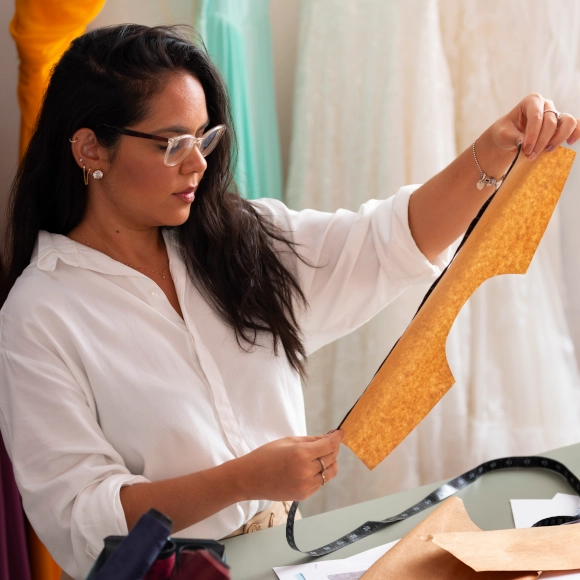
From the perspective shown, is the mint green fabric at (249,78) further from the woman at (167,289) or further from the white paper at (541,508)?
the white paper at (541,508)

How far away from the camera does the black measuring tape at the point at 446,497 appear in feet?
3.50

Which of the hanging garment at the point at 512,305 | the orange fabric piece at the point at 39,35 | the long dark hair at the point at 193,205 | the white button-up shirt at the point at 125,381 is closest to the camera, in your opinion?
the white button-up shirt at the point at 125,381

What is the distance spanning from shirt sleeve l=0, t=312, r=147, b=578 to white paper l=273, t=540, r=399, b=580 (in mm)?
248

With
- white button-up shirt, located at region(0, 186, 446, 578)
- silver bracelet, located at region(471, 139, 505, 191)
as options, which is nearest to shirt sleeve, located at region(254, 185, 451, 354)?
white button-up shirt, located at region(0, 186, 446, 578)

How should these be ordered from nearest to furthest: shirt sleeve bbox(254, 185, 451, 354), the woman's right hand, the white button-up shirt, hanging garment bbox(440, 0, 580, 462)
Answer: the woman's right hand, the white button-up shirt, shirt sleeve bbox(254, 185, 451, 354), hanging garment bbox(440, 0, 580, 462)

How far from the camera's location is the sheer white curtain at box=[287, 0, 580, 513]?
65.9 inches

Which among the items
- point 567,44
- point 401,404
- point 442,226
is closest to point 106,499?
point 401,404

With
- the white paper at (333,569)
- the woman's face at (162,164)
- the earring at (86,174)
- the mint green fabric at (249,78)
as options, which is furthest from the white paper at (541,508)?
the mint green fabric at (249,78)

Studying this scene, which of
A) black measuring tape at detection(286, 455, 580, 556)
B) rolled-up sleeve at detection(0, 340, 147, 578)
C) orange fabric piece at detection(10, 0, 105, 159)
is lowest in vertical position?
black measuring tape at detection(286, 455, 580, 556)

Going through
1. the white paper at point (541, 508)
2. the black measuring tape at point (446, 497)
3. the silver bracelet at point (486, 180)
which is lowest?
the white paper at point (541, 508)

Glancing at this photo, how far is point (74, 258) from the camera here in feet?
3.96

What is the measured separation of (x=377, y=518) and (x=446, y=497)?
132 mm

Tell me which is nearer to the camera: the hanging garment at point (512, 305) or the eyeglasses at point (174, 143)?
the eyeglasses at point (174, 143)

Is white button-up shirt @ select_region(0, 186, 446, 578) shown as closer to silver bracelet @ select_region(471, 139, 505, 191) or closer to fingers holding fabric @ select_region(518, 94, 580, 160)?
silver bracelet @ select_region(471, 139, 505, 191)
